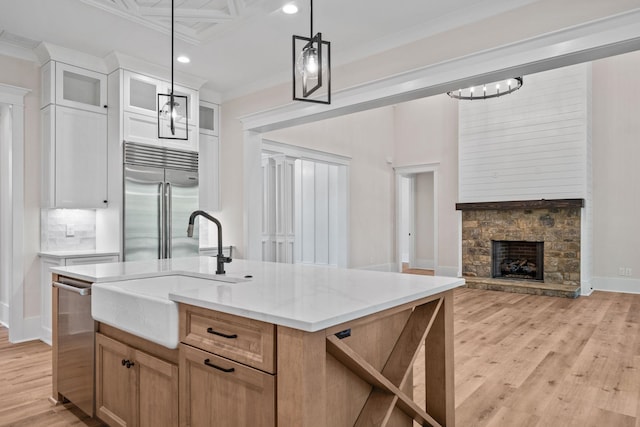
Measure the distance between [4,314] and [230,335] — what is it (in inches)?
181

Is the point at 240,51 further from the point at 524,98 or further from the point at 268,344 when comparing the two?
the point at 524,98

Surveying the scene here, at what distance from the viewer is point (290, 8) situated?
3.39 meters

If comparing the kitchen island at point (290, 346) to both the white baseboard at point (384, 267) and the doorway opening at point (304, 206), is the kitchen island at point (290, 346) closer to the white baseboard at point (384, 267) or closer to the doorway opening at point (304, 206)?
the doorway opening at point (304, 206)

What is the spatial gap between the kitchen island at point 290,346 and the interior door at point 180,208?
242 centimetres

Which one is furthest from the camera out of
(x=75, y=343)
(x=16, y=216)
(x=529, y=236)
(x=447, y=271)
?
(x=447, y=271)

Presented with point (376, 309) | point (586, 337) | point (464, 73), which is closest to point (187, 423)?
point (376, 309)

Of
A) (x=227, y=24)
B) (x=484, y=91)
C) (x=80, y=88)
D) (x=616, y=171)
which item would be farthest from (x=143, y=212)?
(x=616, y=171)

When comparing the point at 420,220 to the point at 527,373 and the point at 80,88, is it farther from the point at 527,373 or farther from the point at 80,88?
the point at 80,88

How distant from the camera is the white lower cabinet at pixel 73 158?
411cm

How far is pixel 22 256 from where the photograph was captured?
163 inches

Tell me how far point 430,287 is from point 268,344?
0.84m

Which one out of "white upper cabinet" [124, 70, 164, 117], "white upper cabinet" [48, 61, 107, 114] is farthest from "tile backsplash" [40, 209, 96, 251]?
"white upper cabinet" [124, 70, 164, 117]

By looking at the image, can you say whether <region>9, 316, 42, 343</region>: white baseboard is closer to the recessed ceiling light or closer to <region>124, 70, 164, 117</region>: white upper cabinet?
<region>124, 70, 164, 117</region>: white upper cabinet

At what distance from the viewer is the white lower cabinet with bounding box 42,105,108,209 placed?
13.5ft
